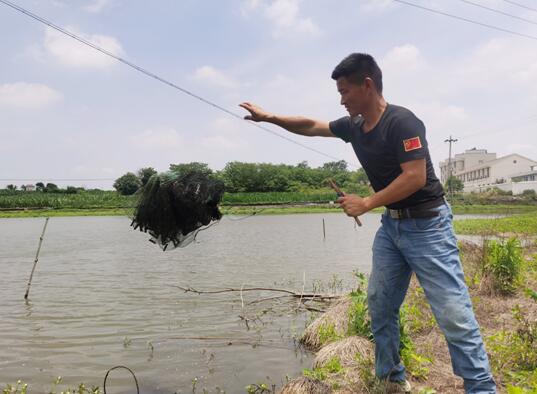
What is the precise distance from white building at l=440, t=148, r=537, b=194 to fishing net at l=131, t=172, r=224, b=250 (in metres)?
75.7

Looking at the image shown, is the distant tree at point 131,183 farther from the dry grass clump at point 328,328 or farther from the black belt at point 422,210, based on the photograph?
the dry grass clump at point 328,328

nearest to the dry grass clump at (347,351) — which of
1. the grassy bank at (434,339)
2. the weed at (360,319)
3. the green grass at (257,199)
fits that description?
the grassy bank at (434,339)

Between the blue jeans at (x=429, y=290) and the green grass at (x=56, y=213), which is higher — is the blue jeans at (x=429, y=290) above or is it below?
above

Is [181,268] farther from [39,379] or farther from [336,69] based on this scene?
[336,69]

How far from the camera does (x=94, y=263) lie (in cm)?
1469

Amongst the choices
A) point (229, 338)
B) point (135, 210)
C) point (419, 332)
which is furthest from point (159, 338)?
point (419, 332)

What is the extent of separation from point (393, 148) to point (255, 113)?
53.0 inches

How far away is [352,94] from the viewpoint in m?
3.12

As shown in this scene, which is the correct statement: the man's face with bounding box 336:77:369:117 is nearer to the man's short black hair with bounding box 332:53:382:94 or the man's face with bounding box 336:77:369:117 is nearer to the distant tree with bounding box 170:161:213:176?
the man's short black hair with bounding box 332:53:382:94

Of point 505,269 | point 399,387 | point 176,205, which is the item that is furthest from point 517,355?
point 176,205

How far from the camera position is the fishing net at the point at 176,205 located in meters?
4.05

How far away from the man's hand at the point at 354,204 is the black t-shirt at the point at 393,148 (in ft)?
→ 0.76

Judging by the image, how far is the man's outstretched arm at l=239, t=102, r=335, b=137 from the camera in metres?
3.80

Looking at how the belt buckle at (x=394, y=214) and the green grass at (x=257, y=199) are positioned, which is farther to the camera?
the green grass at (x=257, y=199)
